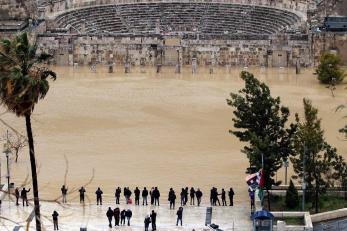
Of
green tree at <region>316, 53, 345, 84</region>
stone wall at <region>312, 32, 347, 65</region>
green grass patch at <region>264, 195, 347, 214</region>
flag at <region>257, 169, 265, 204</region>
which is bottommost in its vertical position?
green grass patch at <region>264, 195, 347, 214</region>

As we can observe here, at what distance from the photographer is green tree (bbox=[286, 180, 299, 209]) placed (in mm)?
52219

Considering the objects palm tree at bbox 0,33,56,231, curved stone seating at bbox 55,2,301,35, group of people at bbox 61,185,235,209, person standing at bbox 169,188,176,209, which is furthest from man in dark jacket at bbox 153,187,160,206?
curved stone seating at bbox 55,2,301,35

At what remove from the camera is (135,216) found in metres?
53.0

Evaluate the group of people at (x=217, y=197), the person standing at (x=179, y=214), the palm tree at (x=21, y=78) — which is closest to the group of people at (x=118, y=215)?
the person standing at (x=179, y=214)

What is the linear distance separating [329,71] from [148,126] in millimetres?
18517

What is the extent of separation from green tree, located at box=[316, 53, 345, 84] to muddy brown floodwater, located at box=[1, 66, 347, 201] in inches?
30.5

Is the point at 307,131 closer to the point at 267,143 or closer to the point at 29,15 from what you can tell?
the point at 267,143

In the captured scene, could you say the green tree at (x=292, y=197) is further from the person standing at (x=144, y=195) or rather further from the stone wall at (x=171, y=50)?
the stone wall at (x=171, y=50)

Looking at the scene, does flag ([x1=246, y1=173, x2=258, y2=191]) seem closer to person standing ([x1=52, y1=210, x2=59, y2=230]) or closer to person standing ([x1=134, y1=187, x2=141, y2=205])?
person standing ([x1=134, y1=187, x2=141, y2=205])

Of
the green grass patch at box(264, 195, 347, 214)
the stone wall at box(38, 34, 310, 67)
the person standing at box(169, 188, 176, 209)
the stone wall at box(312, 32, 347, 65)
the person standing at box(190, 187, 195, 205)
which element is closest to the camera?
the green grass patch at box(264, 195, 347, 214)

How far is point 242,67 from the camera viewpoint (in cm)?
9225

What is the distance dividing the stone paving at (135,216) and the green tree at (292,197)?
2024 mm

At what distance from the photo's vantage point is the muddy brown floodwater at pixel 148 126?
61062 mm

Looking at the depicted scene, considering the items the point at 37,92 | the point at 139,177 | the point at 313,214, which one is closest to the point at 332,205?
the point at 313,214
